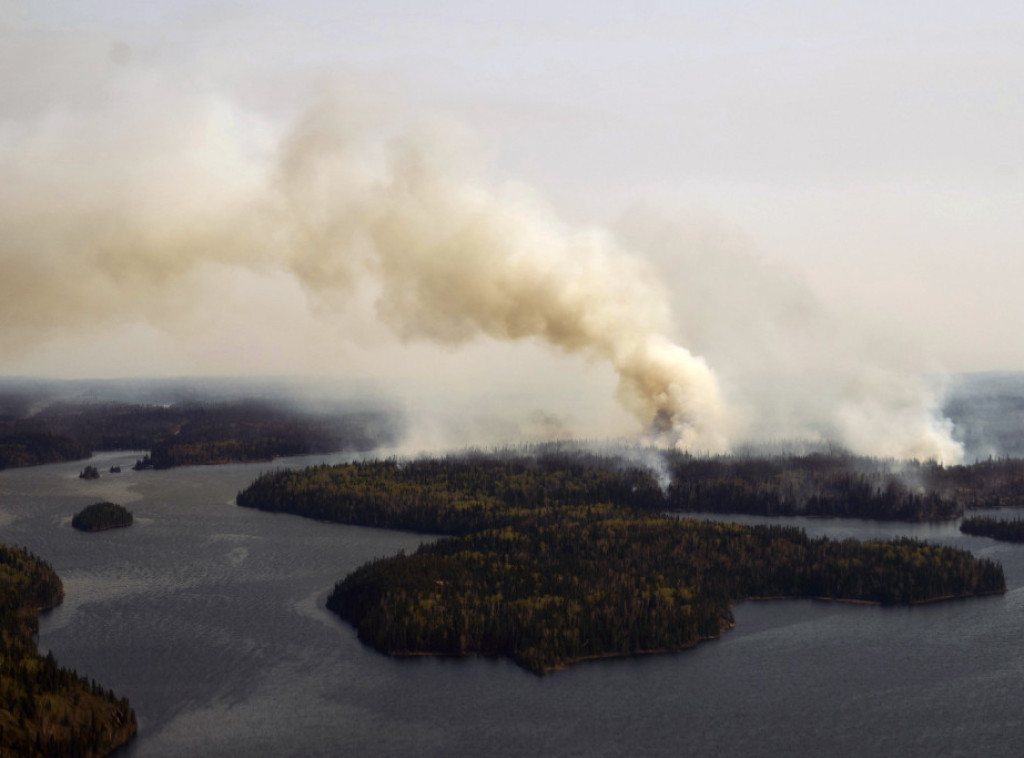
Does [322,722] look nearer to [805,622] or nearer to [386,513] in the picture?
[805,622]

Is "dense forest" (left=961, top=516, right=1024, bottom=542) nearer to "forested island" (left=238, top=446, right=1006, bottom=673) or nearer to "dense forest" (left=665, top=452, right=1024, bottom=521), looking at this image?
"dense forest" (left=665, top=452, right=1024, bottom=521)

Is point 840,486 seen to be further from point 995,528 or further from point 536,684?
point 536,684

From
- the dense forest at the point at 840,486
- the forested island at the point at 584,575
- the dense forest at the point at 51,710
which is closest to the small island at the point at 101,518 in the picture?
the forested island at the point at 584,575

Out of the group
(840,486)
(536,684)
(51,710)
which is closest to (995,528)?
(840,486)

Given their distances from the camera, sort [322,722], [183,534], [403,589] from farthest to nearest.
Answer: [183,534] < [403,589] < [322,722]

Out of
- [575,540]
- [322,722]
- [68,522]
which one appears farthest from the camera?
[68,522]

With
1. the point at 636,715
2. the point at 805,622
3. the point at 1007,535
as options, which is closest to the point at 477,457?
the point at 1007,535
